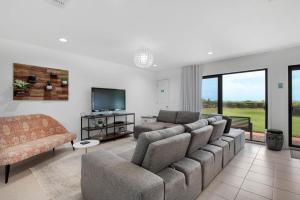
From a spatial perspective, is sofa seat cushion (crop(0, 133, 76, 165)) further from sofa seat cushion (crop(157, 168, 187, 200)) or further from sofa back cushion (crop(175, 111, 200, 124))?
sofa back cushion (crop(175, 111, 200, 124))

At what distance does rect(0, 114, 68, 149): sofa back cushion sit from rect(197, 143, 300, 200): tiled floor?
10.9 ft

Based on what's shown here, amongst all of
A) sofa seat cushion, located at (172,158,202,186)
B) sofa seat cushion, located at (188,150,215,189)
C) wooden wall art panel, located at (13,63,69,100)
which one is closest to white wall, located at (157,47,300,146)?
sofa seat cushion, located at (188,150,215,189)

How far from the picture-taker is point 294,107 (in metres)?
3.70

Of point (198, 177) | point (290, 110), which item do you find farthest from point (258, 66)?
point (198, 177)

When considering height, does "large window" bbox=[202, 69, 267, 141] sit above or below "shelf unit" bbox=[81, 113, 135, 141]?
above

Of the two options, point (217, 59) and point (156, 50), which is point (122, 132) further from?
point (217, 59)

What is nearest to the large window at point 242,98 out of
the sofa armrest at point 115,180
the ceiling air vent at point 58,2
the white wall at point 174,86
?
the white wall at point 174,86

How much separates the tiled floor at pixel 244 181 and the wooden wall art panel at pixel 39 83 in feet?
4.59

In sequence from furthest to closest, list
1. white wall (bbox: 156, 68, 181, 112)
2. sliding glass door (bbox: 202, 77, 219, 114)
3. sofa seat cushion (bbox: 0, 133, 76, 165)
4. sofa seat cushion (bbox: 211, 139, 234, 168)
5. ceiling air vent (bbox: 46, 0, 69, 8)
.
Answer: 1. white wall (bbox: 156, 68, 181, 112)
2. sliding glass door (bbox: 202, 77, 219, 114)
3. sofa seat cushion (bbox: 211, 139, 234, 168)
4. sofa seat cushion (bbox: 0, 133, 76, 165)
5. ceiling air vent (bbox: 46, 0, 69, 8)

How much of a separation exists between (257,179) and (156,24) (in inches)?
116

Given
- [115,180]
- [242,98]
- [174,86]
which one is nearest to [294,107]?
[242,98]

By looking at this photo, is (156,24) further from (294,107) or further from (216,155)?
(294,107)

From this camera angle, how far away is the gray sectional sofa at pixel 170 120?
438 centimetres

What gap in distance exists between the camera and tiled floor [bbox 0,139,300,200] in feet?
6.26
